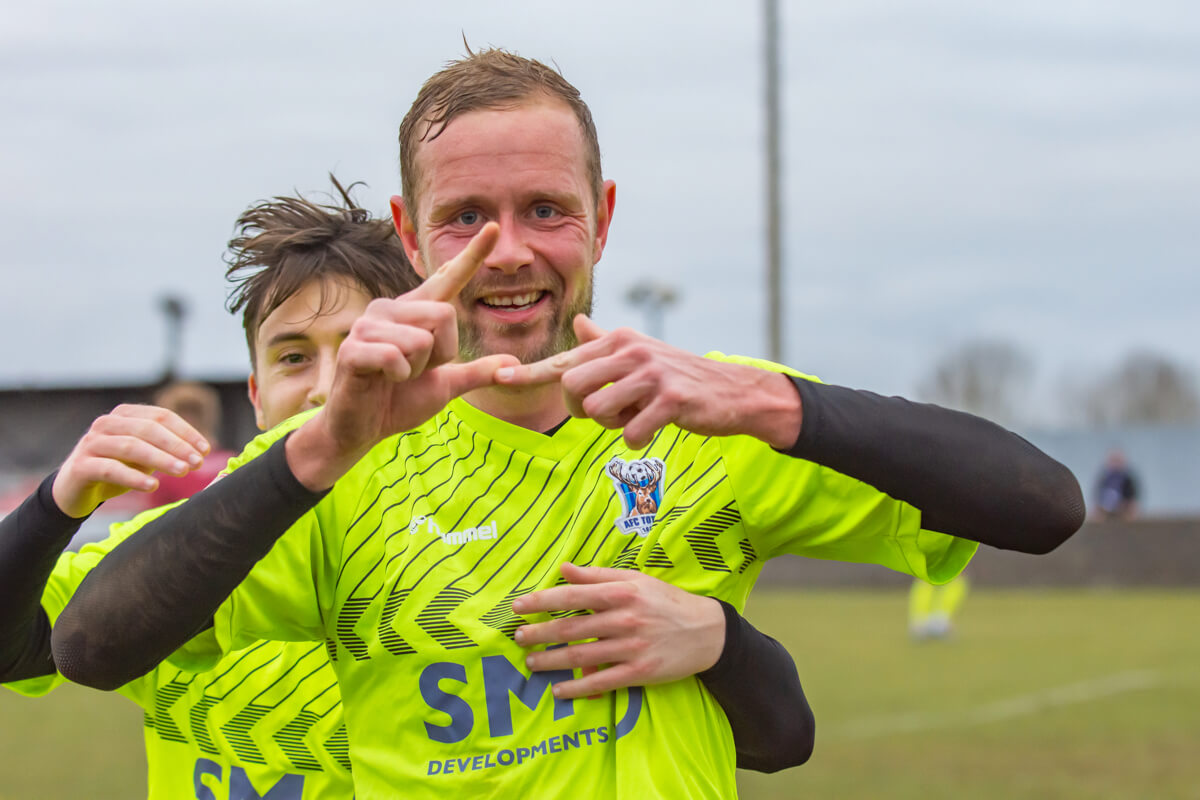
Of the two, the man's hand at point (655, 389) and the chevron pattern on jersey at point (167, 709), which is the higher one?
the man's hand at point (655, 389)

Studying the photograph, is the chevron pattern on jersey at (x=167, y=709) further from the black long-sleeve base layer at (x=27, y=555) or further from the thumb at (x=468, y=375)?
the thumb at (x=468, y=375)

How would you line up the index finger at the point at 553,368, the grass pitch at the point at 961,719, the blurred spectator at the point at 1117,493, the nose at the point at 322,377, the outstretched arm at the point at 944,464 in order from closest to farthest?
1. the index finger at the point at 553,368
2. the outstretched arm at the point at 944,464
3. the nose at the point at 322,377
4. the grass pitch at the point at 961,719
5. the blurred spectator at the point at 1117,493

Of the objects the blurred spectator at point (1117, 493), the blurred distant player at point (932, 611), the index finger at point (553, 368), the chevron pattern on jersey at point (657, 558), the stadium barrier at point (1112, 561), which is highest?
the index finger at point (553, 368)

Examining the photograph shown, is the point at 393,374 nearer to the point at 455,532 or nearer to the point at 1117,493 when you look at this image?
the point at 455,532

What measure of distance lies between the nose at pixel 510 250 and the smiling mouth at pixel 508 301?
6 centimetres

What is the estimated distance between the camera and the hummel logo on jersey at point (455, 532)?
7.58ft

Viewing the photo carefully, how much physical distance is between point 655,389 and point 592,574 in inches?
17.3

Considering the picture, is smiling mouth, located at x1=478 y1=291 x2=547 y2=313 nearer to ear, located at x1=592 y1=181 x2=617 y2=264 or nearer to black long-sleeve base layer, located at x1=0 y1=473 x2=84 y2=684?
ear, located at x1=592 y1=181 x2=617 y2=264

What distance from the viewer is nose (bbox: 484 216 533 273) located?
2.22 m

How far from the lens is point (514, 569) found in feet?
7.54

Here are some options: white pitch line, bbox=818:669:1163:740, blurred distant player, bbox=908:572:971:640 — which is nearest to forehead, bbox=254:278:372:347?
white pitch line, bbox=818:669:1163:740

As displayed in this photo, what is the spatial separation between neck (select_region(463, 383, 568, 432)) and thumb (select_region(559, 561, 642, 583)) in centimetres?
34

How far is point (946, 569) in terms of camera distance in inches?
92.0

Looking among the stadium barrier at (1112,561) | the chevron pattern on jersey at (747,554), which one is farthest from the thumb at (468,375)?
the stadium barrier at (1112,561)
